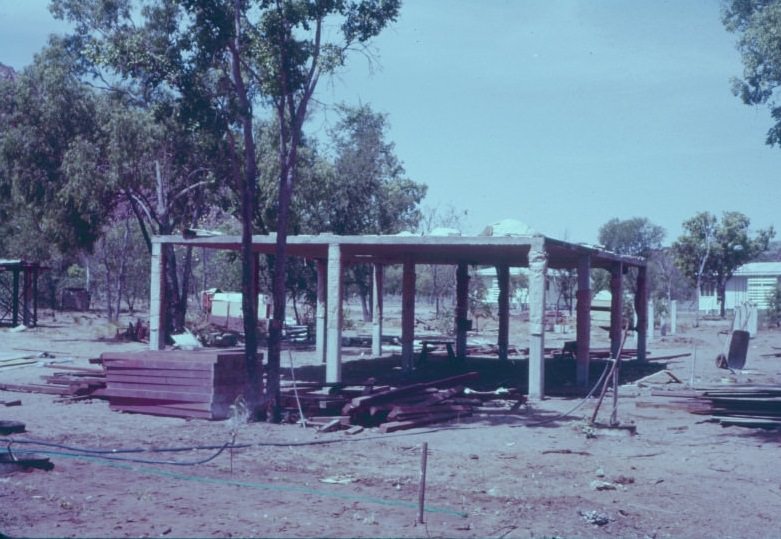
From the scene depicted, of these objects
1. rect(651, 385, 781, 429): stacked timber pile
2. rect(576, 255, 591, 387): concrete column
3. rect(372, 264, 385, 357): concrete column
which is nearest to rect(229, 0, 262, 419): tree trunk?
rect(651, 385, 781, 429): stacked timber pile

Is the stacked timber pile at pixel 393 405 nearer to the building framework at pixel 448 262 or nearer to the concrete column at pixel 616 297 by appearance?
the building framework at pixel 448 262

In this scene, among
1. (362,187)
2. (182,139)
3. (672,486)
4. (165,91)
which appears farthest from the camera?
(362,187)

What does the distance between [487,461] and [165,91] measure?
20.0 meters

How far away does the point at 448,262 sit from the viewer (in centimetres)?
2778

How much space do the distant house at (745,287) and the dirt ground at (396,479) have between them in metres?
51.6

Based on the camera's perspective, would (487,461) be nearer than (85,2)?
Yes

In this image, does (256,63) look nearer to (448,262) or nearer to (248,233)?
(248,233)

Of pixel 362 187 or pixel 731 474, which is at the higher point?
pixel 362 187

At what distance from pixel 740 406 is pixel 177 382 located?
9.75m

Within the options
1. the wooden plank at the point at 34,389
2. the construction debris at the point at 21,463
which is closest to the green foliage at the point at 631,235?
the wooden plank at the point at 34,389

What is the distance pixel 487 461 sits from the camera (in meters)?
10.9

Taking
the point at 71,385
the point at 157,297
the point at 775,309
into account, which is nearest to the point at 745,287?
the point at 775,309

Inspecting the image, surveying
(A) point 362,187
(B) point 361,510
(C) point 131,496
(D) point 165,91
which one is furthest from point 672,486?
(A) point 362,187

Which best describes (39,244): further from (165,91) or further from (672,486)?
(672,486)
